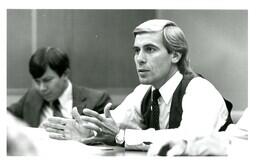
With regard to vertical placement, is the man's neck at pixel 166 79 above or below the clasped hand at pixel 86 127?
above

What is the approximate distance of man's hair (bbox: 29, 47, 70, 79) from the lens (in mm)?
1292

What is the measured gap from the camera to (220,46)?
1319 millimetres

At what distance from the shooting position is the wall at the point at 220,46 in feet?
4.22

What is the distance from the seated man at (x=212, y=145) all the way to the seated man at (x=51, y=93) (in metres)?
0.25

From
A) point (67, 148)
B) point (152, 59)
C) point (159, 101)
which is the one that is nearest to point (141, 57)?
point (152, 59)

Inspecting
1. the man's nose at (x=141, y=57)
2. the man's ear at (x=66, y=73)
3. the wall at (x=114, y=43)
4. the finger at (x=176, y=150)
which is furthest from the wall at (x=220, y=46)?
the man's ear at (x=66, y=73)

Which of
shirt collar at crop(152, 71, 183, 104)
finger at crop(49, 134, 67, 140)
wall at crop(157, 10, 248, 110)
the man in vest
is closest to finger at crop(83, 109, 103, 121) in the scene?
the man in vest

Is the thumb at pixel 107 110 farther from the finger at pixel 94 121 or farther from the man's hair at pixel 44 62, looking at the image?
the man's hair at pixel 44 62

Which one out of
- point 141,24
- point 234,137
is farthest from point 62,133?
point 234,137

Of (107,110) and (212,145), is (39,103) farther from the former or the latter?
(212,145)

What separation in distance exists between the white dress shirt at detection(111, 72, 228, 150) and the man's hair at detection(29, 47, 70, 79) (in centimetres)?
22

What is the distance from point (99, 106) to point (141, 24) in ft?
0.94

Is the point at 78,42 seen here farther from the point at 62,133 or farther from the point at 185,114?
the point at 185,114

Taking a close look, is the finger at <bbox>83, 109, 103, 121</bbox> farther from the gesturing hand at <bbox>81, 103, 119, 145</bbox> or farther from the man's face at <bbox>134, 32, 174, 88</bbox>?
the man's face at <bbox>134, 32, 174, 88</bbox>
